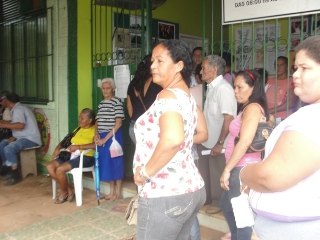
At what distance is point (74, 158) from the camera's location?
15.2 ft

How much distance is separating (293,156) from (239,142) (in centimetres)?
137

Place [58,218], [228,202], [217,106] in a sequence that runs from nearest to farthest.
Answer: [228,202]
[217,106]
[58,218]

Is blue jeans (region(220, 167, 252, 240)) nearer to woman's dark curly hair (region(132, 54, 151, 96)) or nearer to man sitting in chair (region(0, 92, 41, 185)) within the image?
woman's dark curly hair (region(132, 54, 151, 96))

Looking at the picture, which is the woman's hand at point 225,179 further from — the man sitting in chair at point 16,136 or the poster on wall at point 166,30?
the poster on wall at point 166,30

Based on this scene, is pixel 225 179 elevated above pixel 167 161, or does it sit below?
below

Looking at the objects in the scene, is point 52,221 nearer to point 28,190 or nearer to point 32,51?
point 28,190

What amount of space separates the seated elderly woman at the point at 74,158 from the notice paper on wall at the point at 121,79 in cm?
47

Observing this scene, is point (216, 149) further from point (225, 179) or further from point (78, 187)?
point (78, 187)

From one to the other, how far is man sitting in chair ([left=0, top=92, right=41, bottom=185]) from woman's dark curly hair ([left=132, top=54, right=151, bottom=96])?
2842mm

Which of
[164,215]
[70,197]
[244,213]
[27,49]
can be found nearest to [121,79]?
[70,197]

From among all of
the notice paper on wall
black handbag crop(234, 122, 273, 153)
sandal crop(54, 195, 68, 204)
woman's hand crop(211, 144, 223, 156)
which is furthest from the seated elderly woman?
black handbag crop(234, 122, 273, 153)

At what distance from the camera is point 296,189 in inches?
45.9

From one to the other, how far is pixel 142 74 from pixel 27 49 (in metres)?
3.78

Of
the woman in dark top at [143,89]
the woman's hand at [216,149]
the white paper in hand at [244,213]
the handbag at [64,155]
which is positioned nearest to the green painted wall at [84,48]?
the handbag at [64,155]
